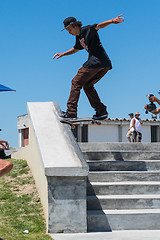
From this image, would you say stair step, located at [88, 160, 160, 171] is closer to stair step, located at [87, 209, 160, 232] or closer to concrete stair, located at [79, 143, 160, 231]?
concrete stair, located at [79, 143, 160, 231]

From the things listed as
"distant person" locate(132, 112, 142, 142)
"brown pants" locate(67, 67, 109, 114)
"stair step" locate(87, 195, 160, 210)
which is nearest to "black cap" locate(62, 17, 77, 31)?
"brown pants" locate(67, 67, 109, 114)

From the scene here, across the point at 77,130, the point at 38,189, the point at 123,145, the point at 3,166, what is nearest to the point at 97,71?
the point at 123,145

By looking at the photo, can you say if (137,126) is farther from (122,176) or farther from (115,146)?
(122,176)

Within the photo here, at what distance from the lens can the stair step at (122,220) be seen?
5305 mm

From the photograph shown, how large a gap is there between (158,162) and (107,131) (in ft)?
93.2

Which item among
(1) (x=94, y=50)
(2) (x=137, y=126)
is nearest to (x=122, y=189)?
(1) (x=94, y=50)

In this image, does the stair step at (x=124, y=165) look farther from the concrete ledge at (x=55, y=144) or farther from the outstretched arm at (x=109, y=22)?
the outstretched arm at (x=109, y=22)

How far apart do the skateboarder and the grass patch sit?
1.58 meters

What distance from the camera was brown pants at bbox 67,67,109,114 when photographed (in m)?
6.94

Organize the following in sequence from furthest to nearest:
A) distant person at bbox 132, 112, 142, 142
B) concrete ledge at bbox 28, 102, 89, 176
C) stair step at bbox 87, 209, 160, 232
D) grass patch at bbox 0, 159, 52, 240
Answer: distant person at bbox 132, 112, 142, 142 < stair step at bbox 87, 209, 160, 232 < concrete ledge at bbox 28, 102, 89, 176 < grass patch at bbox 0, 159, 52, 240

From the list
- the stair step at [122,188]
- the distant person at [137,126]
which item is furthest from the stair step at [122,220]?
the distant person at [137,126]

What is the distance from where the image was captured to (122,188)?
19.5 ft

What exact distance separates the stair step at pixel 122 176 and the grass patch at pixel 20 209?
1066 millimetres

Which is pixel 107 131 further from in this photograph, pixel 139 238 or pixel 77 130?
pixel 139 238
